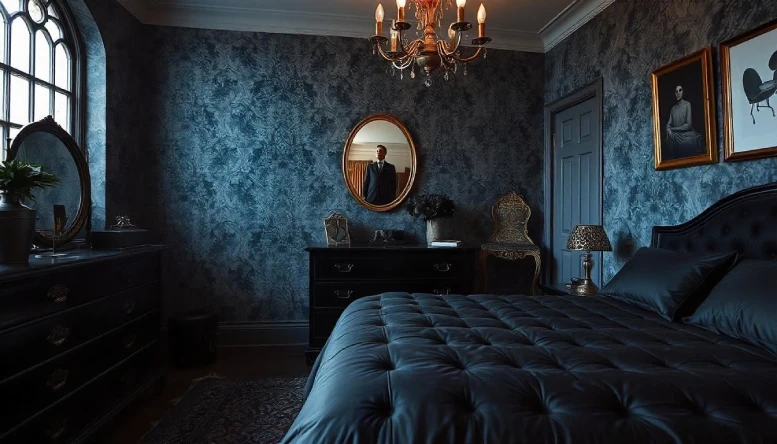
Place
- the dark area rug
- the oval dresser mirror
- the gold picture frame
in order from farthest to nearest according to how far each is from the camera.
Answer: the oval dresser mirror, the gold picture frame, the dark area rug

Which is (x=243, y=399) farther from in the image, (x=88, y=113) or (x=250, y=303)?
(x=88, y=113)

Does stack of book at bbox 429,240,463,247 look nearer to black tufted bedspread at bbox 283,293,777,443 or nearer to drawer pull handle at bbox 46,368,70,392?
black tufted bedspread at bbox 283,293,777,443

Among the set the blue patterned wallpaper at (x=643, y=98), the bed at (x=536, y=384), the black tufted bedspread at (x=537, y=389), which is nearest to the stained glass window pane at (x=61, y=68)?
the bed at (x=536, y=384)

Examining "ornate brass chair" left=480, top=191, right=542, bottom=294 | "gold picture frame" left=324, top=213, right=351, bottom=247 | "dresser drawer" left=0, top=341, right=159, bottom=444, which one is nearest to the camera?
"dresser drawer" left=0, top=341, right=159, bottom=444

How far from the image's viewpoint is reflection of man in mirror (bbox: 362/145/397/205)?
4.04 meters

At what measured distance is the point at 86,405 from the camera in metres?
2.13

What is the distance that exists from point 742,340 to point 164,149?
12.9 ft

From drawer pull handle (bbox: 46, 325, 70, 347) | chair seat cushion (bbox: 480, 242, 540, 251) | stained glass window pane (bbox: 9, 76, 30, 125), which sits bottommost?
drawer pull handle (bbox: 46, 325, 70, 347)

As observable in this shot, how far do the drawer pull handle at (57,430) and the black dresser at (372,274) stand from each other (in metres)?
1.68

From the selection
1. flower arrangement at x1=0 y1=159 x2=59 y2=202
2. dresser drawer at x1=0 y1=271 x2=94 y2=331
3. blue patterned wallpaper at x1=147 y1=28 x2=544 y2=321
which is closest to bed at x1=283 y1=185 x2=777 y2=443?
dresser drawer at x1=0 y1=271 x2=94 y2=331

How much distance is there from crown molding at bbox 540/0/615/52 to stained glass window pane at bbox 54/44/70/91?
3612 millimetres

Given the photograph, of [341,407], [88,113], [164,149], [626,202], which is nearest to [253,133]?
[164,149]

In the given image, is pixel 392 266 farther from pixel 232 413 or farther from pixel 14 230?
pixel 14 230

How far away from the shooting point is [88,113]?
3160 millimetres
